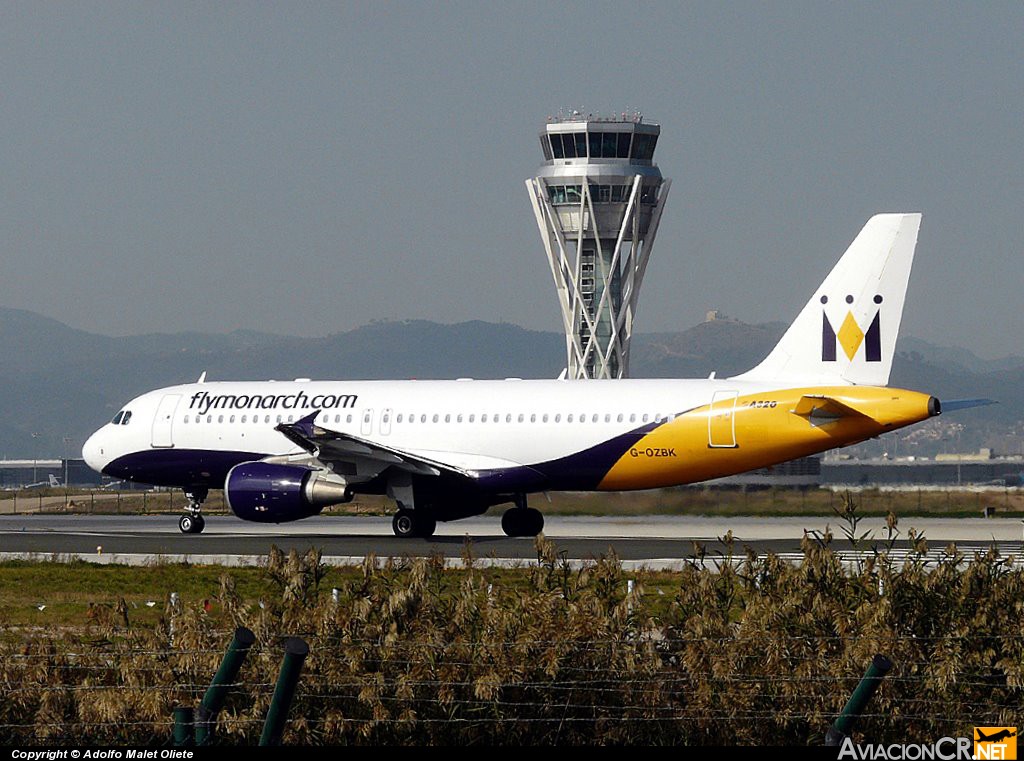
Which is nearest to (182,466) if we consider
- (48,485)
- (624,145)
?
(624,145)

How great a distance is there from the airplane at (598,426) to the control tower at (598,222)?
8137cm

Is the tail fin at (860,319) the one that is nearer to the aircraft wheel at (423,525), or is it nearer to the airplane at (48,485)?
the aircraft wheel at (423,525)

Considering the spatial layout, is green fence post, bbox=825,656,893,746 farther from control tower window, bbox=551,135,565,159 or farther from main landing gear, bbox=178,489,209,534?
control tower window, bbox=551,135,565,159

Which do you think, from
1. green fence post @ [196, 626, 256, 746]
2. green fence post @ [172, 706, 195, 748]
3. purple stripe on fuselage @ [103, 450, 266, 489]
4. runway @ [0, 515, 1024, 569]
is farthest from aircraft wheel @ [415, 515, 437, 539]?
green fence post @ [196, 626, 256, 746]

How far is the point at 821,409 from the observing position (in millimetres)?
34812

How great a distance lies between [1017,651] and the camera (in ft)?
46.1

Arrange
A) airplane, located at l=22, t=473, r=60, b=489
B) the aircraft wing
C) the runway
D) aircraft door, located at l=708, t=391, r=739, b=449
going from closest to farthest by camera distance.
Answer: the runway → aircraft door, located at l=708, t=391, r=739, b=449 → the aircraft wing → airplane, located at l=22, t=473, r=60, b=489

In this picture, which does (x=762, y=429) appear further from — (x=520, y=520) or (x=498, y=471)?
(x=520, y=520)

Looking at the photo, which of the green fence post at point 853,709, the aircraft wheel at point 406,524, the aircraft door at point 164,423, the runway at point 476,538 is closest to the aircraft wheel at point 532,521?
the runway at point 476,538

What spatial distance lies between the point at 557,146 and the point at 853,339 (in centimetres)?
8736

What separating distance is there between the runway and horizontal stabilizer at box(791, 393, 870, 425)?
2595mm

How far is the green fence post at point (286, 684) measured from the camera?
9.34 m

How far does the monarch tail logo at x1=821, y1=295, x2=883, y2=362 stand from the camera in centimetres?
3662

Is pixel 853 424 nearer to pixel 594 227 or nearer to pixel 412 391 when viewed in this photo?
pixel 412 391
